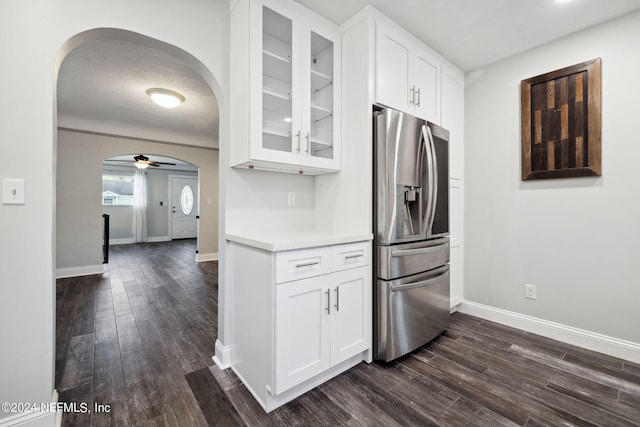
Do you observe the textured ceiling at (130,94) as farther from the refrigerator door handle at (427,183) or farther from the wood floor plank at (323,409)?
the wood floor plank at (323,409)

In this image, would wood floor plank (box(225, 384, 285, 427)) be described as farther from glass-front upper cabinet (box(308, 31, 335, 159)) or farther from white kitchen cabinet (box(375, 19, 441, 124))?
white kitchen cabinet (box(375, 19, 441, 124))

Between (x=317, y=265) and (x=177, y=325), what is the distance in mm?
1858

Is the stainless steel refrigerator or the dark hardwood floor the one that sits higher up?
the stainless steel refrigerator

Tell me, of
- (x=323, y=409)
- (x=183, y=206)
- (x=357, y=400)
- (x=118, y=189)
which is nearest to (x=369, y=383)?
(x=357, y=400)

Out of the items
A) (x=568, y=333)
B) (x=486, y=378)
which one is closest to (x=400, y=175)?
(x=486, y=378)

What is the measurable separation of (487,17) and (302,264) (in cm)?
238

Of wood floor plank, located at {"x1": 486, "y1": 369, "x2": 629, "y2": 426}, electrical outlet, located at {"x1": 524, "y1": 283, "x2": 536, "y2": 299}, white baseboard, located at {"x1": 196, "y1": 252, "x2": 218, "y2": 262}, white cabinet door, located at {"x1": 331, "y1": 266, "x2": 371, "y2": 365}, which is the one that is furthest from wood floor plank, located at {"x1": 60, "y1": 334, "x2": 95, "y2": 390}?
electrical outlet, located at {"x1": 524, "y1": 283, "x2": 536, "y2": 299}

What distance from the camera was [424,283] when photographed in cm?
216

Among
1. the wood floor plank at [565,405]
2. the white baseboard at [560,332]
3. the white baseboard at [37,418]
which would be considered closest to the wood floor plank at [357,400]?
the wood floor plank at [565,405]

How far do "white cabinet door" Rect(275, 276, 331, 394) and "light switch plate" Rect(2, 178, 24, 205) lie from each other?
1.33 meters

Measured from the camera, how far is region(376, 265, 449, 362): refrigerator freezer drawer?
194 centimetres

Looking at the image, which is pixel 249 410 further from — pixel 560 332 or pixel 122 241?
pixel 122 241

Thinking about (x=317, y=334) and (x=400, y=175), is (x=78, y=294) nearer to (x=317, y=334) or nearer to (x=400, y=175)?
(x=317, y=334)

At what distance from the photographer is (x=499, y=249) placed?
→ 2744mm
